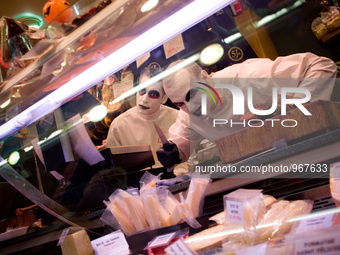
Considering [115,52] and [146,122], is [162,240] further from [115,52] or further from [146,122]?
[146,122]

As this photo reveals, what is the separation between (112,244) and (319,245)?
0.66 metres

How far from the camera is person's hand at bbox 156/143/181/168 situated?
1.87 m

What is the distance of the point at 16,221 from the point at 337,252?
2035 millimetres

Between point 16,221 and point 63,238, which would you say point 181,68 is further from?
point 16,221

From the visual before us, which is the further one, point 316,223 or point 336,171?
point 336,171

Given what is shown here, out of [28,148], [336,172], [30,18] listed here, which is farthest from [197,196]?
[30,18]

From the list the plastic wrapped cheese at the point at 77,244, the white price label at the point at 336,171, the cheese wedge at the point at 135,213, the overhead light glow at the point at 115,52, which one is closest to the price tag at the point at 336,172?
the white price label at the point at 336,171

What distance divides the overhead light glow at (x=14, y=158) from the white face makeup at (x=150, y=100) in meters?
0.79

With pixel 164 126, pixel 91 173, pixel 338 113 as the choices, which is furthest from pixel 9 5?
pixel 338 113

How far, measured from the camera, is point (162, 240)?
2.71 ft

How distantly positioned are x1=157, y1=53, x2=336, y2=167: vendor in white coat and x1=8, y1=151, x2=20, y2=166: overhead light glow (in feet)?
2.51

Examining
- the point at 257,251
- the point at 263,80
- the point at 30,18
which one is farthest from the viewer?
the point at 30,18

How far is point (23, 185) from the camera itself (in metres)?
1.32

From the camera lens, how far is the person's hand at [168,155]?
1869 millimetres
